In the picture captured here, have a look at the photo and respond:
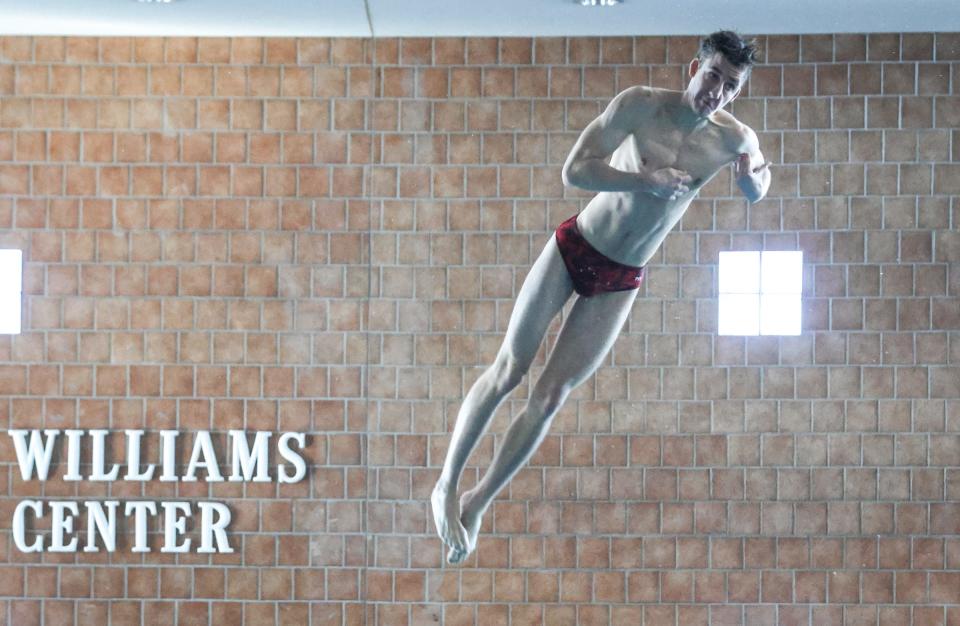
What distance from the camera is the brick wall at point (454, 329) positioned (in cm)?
356

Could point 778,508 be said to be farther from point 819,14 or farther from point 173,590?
point 173,590

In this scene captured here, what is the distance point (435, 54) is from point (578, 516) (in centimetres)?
121

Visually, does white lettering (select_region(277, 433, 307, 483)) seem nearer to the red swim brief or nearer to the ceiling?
the red swim brief

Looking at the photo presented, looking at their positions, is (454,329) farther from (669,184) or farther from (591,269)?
(669,184)

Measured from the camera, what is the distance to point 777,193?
3561mm

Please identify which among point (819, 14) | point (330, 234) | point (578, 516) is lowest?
point (578, 516)

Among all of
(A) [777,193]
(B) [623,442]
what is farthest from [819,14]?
(B) [623,442]

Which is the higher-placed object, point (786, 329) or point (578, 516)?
point (786, 329)

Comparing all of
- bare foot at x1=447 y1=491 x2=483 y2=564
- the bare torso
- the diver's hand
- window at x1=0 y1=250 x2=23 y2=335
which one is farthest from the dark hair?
window at x1=0 y1=250 x2=23 y2=335

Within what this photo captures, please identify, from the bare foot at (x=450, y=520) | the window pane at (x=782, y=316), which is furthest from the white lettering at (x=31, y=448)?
the window pane at (x=782, y=316)

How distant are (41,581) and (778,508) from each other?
187 cm

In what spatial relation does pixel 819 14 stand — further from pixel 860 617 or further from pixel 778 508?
pixel 860 617

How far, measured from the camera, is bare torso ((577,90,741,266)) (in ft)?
11.2

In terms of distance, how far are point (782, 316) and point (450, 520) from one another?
3.18ft
